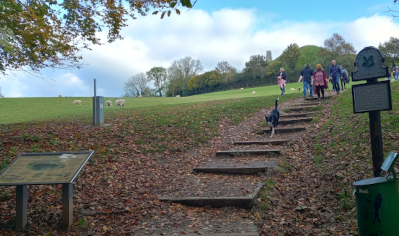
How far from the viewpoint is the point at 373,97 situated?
196 inches

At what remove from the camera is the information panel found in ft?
15.2

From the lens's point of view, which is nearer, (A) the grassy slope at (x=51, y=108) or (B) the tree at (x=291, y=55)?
(A) the grassy slope at (x=51, y=108)

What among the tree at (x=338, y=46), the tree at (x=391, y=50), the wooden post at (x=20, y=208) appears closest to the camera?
the wooden post at (x=20, y=208)

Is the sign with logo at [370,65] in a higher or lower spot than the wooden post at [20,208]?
higher

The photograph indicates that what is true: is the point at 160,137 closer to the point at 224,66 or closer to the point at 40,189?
the point at 40,189

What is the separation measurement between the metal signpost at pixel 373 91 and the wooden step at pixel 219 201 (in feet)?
7.50

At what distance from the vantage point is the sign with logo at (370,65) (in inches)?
191

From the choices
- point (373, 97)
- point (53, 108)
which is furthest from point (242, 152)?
point (53, 108)

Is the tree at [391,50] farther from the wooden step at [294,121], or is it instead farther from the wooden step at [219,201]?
the wooden step at [219,201]

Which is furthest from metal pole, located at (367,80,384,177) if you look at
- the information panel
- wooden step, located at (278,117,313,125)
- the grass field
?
the grass field

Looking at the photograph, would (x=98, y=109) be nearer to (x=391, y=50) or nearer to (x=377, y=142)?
(x=377, y=142)

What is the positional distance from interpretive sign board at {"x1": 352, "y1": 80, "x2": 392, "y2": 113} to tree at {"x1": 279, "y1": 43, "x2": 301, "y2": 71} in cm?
6878

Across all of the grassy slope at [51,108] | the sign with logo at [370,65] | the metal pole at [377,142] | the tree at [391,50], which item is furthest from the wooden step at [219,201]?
the tree at [391,50]

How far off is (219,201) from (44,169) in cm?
323
